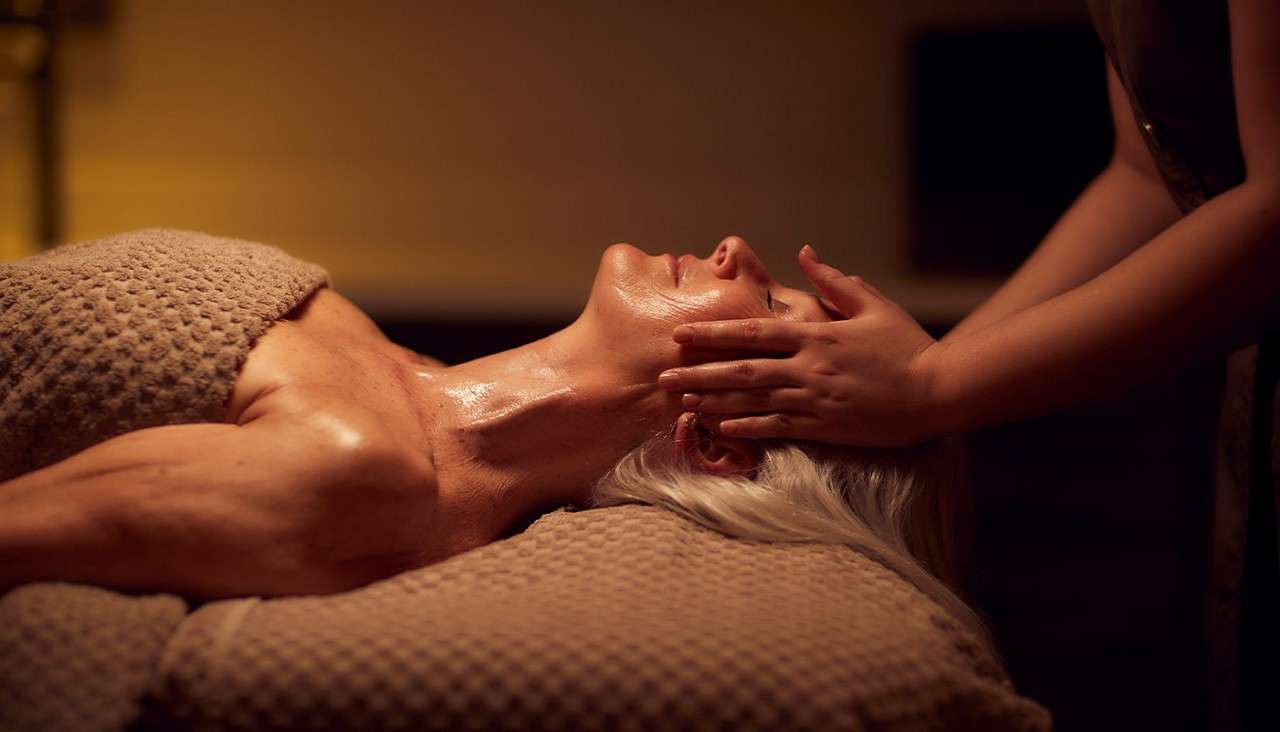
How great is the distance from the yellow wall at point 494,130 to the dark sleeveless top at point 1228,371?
5.22 ft

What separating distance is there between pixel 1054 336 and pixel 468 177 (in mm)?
2091

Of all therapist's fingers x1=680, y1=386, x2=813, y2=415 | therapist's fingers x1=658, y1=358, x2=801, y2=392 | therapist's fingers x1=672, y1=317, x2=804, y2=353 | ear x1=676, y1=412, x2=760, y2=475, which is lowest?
ear x1=676, y1=412, x2=760, y2=475

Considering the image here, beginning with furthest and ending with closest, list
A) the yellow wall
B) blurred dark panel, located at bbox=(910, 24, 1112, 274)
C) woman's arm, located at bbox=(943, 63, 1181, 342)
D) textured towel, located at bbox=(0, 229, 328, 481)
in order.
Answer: the yellow wall, blurred dark panel, located at bbox=(910, 24, 1112, 274), woman's arm, located at bbox=(943, 63, 1181, 342), textured towel, located at bbox=(0, 229, 328, 481)

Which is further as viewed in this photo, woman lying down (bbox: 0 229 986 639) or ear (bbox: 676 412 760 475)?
ear (bbox: 676 412 760 475)

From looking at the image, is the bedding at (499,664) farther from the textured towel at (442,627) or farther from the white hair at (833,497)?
the white hair at (833,497)

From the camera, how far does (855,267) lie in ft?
10.0

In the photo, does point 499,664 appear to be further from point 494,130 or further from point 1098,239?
point 494,130

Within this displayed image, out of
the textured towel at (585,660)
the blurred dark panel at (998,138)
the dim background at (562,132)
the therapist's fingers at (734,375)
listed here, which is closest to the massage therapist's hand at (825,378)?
the therapist's fingers at (734,375)

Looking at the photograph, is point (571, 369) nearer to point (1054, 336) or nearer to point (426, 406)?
point (426, 406)

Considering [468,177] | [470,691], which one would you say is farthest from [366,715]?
[468,177]

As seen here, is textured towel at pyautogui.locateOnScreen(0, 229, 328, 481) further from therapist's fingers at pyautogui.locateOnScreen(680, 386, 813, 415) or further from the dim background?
the dim background

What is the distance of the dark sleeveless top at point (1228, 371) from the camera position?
127 cm

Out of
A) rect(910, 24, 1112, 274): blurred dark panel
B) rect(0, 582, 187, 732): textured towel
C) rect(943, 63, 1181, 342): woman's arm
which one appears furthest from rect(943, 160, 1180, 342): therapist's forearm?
rect(910, 24, 1112, 274): blurred dark panel

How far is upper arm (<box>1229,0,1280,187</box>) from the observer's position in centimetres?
109
